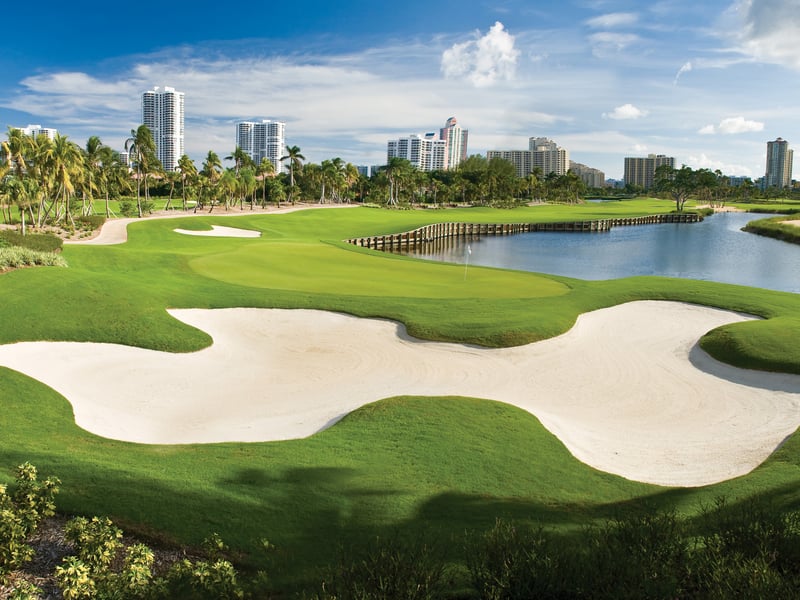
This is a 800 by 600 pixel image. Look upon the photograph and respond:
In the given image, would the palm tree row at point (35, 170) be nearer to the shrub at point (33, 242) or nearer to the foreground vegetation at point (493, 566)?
the shrub at point (33, 242)

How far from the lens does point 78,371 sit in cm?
1802

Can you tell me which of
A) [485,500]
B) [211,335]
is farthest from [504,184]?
[485,500]

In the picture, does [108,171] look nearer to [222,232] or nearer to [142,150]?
[142,150]

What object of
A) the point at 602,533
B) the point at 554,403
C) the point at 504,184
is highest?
the point at 504,184

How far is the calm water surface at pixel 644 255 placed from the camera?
52.8 meters

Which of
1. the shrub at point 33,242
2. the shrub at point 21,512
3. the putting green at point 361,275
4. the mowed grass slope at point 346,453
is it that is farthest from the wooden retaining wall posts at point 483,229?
the shrub at point 21,512

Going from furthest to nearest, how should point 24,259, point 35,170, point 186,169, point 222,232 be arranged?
point 186,169 < point 222,232 < point 35,170 < point 24,259

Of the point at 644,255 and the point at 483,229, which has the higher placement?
the point at 483,229

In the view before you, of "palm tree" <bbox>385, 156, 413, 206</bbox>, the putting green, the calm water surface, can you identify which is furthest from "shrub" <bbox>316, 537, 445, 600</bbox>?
"palm tree" <bbox>385, 156, 413, 206</bbox>

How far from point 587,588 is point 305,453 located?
24.1 ft

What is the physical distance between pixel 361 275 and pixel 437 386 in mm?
18118

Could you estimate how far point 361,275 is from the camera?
114ft

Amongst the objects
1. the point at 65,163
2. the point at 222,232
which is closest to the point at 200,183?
the point at 222,232

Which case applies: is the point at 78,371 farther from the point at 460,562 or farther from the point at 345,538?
the point at 460,562
